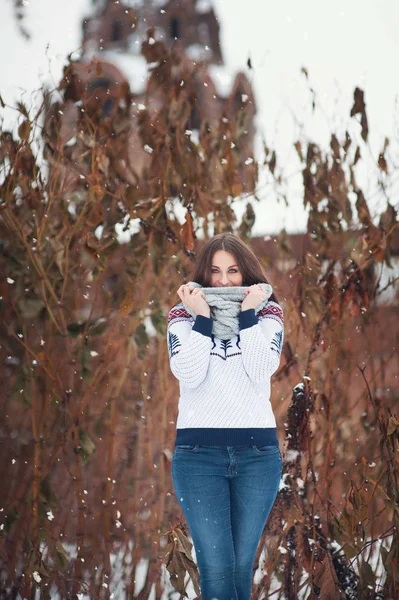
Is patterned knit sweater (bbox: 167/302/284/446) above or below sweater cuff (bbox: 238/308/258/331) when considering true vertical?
below

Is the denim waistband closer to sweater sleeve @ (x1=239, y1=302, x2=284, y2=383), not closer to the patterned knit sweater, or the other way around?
the patterned knit sweater

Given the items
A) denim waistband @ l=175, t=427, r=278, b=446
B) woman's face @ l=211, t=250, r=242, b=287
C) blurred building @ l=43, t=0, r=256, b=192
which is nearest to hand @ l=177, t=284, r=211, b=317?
woman's face @ l=211, t=250, r=242, b=287

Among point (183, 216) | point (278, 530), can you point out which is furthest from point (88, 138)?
point (278, 530)

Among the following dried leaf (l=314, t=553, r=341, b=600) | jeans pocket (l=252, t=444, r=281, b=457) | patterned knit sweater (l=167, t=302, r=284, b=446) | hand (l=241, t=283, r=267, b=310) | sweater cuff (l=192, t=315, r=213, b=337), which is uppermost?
hand (l=241, t=283, r=267, b=310)

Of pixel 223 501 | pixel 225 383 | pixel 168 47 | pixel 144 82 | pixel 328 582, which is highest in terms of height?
pixel 168 47

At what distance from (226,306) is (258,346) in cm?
14

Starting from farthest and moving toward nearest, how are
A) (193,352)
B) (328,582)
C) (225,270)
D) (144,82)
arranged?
1. (144,82)
2. (328,582)
3. (225,270)
4. (193,352)

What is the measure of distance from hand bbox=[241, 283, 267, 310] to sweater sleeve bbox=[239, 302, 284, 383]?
1cm

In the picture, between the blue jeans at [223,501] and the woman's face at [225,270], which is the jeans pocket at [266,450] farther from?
the woman's face at [225,270]

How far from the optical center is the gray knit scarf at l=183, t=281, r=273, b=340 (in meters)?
1.79

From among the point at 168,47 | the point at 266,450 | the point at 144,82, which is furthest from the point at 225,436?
the point at 168,47

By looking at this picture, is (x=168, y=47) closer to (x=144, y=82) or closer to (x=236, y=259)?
(x=144, y=82)

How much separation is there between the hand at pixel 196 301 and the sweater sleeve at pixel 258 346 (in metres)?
0.09

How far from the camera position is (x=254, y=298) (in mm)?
1770
